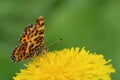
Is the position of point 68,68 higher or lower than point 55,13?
lower

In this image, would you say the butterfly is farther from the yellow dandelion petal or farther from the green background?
the green background

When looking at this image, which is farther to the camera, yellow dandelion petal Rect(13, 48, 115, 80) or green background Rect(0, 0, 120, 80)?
green background Rect(0, 0, 120, 80)

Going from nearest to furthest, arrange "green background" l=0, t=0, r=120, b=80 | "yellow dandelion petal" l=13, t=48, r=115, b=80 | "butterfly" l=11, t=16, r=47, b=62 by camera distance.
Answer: "yellow dandelion petal" l=13, t=48, r=115, b=80 < "butterfly" l=11, t=16, r=47, b=62 < "green background" l=0, t=0, r=120, b=80

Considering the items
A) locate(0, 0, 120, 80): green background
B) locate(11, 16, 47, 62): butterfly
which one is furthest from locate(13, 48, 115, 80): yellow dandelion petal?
locate(0, 0, 120, 80): green background

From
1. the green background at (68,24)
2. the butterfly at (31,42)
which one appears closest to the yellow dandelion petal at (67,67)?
the butterfly at (31,42)

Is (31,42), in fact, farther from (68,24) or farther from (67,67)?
(68,24)

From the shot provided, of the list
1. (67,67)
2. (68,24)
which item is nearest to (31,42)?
(67,67)

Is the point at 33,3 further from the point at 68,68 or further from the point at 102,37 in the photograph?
the point at 68,68

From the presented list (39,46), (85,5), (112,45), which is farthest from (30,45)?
(85,5)
